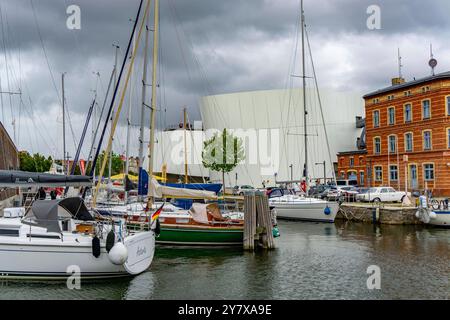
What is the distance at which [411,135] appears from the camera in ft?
171

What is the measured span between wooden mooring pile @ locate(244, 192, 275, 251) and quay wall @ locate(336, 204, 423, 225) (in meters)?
15.7

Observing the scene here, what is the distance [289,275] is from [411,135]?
4014cm

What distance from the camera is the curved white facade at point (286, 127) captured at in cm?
7988

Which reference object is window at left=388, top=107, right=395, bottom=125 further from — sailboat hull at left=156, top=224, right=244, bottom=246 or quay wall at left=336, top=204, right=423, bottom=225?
sailboat hull at left=156, top=224, right=244, bottom=246

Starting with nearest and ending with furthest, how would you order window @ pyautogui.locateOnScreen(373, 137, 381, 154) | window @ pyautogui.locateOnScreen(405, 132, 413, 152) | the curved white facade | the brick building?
the brick building
window @ pyautogui.locateOnScreen(405, 132, 413, 152)
window @ pyautogui.locateOnScreen(373, 137, 381, 154)
the curved white facade

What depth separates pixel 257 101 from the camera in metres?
82.1

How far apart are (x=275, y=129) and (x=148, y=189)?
61.1m

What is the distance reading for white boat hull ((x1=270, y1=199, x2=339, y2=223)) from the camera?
121ft

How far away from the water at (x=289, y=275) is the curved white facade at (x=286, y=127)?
53.1 m

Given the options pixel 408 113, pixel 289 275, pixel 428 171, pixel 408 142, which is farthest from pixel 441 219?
pixel 408 113

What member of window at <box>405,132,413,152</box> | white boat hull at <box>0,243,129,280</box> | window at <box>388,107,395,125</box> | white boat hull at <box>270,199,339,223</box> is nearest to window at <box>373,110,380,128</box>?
window at <box>388,107,395,125</box>

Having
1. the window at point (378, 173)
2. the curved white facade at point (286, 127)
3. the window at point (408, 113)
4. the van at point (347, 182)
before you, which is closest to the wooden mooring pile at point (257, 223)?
the window at point (408, 113)

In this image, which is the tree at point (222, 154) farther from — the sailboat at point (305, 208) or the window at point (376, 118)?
the sailboat at point (305, 208)

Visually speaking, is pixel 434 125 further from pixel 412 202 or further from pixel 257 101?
pixel 257 101
